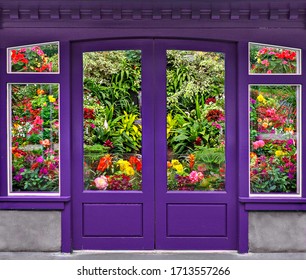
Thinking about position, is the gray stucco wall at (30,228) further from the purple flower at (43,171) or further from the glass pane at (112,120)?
the glass pane at (112,120)

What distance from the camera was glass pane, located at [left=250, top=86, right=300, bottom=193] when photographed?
7043 millimetres

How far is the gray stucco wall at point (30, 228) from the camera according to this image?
696 centimetres

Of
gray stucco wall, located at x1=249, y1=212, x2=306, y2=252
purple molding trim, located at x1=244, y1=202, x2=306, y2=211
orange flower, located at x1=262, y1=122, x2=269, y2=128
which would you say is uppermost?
orange flower, located at x1=262, y1=122, x2=269, y2=128

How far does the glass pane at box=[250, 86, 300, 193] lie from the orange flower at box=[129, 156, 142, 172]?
1646mm

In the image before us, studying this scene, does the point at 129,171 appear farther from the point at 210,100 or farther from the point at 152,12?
the point at 152,12

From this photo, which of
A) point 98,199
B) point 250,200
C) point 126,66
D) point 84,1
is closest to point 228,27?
point 126,66

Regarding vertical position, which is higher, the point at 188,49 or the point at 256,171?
the point at 188,49

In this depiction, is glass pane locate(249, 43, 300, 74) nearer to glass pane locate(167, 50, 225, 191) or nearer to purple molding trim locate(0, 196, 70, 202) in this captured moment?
glass pane locate(167, 50, 225, 191)

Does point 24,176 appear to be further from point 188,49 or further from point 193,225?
point 188,49

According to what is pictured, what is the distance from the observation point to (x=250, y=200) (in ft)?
22.6

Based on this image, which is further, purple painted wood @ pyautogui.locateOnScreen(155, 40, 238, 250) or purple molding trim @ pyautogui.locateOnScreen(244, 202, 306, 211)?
purple painted wood @ pyautogui.locateOnScreen(155, 40, 238, 250)

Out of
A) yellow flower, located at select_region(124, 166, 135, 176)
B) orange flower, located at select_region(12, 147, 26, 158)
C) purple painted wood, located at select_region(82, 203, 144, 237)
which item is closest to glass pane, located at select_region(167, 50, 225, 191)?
yellow flower, located at select_region(124, 166, 135, 176)

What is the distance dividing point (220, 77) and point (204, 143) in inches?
39.5

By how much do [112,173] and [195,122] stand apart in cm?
145
